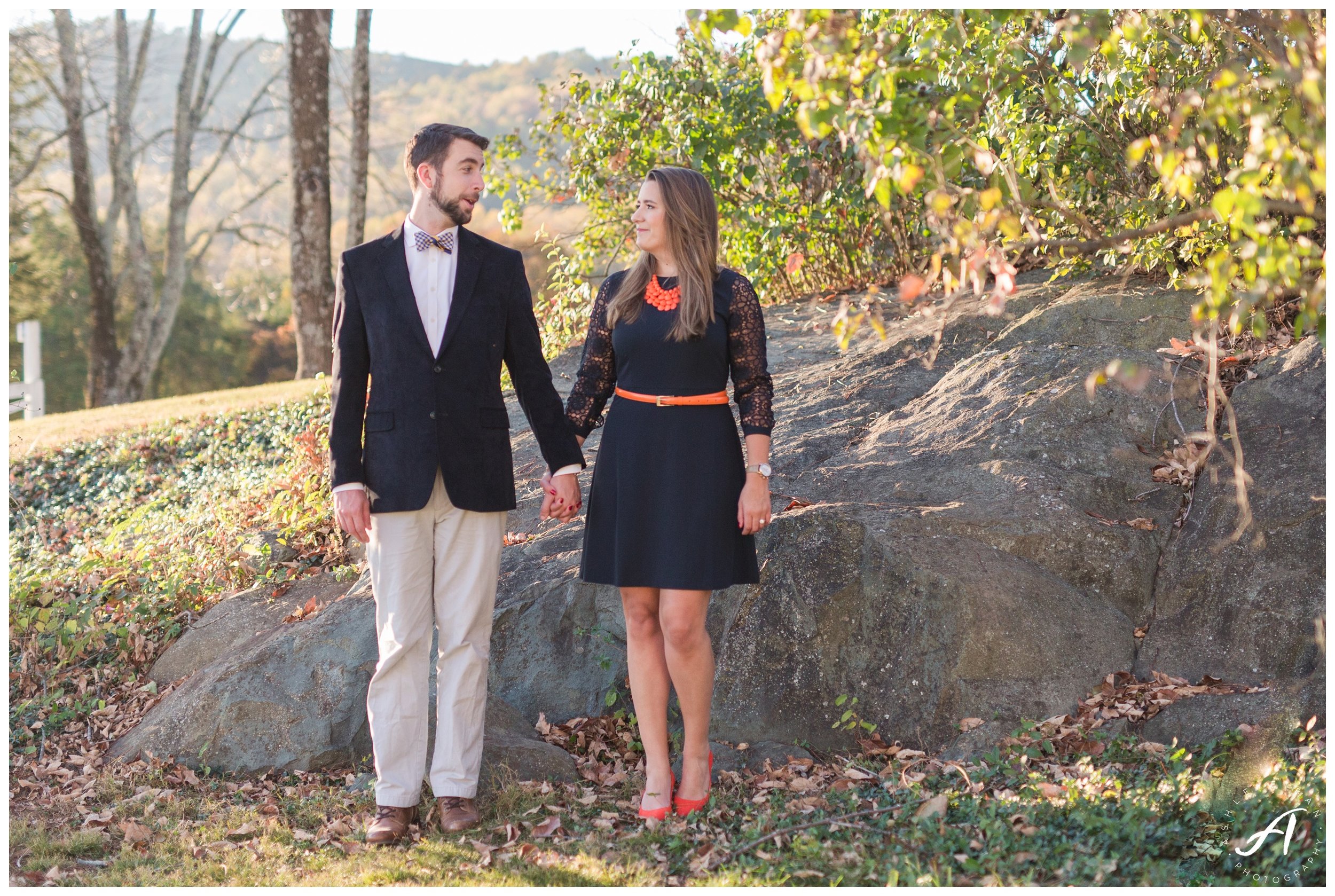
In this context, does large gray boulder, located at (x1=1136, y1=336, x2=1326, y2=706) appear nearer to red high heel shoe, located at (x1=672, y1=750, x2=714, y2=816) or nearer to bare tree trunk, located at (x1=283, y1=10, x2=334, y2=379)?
red high heel shoe, located at (x1=672, y1=750, x2=714, y2=816)

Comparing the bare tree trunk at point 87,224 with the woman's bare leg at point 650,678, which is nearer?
the woman's bare leg at point 650,678

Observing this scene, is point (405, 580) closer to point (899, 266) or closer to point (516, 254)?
point (516, 254)

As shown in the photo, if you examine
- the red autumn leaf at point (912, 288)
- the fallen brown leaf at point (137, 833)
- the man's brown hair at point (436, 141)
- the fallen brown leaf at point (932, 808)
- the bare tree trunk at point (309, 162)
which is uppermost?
the bare tree trunk at point (309, 162)

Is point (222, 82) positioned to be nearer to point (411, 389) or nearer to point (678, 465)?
point (411, 389)

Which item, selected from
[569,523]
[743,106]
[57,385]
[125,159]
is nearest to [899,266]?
[743,106]

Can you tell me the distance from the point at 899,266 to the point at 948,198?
642 centimetres

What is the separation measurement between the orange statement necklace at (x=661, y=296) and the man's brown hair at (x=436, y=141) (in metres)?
0.77

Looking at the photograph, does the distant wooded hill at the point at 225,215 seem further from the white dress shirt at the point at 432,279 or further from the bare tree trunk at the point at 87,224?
the white dress shirt at the point at 432,279

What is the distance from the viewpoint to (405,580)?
3.77 m

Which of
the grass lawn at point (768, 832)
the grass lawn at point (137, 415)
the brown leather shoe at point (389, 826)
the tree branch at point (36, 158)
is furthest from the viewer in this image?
the tree branch at point (36, 158)

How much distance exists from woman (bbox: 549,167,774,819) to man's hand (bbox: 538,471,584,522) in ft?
0.36

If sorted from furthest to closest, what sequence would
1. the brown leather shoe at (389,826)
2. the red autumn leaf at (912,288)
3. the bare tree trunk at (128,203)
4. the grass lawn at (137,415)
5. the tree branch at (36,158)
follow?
the bare tree trunk at (128,203)
the tree branch at (36,158)
the grass lawn at (137,415)
the brown leather shoe at (389,826)
the red autumn leaf at (912,288)

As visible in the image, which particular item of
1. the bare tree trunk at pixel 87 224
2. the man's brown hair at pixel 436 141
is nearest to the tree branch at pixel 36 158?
the bare tree trunk at pixel 87 224

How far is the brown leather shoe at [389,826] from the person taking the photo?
370cm
